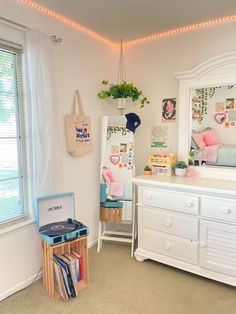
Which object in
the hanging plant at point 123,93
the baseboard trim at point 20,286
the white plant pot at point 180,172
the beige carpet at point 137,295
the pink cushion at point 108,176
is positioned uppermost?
the hanging plant at point 123,93

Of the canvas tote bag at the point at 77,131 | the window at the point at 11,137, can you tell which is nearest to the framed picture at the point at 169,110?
the canvas tote bag at the point at 77,131

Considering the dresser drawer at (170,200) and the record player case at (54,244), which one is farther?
the dresser drawer at (170,200)

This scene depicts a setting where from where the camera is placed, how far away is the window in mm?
2072

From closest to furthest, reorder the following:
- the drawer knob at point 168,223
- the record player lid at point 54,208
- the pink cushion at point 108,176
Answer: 1. the record player lid at point 54,208
2. the drawer knob at point 168,223
3. the pink cushion at point 108,176

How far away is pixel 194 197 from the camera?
2322 mm

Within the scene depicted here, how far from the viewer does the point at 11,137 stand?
2148 mm

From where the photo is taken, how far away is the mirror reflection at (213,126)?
2549 mm

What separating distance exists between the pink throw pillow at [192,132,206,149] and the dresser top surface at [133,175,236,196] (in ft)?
1.15

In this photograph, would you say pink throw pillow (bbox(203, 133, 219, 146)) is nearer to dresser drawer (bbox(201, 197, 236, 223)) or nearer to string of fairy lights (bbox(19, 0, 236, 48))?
dresser drawer (bbox(201, 197, 236, 223))

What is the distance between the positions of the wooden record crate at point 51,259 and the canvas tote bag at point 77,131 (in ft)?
2.96

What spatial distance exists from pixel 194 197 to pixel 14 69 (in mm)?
1905

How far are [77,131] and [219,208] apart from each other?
155cm

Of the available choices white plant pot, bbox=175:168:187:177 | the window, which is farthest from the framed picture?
the window

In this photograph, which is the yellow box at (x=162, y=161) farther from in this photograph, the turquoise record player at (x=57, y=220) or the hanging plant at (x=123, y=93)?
the turquoise record player at (x=57, y=220)
